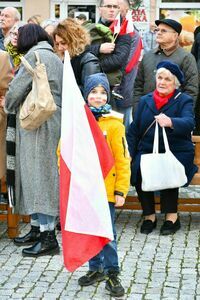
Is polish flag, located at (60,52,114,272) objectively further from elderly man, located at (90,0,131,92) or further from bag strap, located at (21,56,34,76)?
elderly man, located at (90,0,131,92)

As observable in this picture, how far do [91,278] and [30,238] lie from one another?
1427mm

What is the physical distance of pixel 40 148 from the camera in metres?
7.84

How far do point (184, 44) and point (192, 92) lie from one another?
269 centimetres

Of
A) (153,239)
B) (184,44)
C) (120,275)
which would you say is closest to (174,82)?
(153,239)

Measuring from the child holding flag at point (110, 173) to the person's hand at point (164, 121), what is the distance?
1492mm

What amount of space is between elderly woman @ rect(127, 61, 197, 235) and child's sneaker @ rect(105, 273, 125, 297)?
75.7 inches

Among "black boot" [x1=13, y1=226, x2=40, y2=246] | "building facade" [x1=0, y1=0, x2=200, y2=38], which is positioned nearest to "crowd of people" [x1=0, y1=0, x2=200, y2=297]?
"black boot" [x1=13, y1=226, x2=40, y2=246]

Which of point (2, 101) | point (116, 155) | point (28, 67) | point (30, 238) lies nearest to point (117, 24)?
point (2, 101)

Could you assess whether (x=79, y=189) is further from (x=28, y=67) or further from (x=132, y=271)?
(x=28, y=67)

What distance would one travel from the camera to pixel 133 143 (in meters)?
8.88

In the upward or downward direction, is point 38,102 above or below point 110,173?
above

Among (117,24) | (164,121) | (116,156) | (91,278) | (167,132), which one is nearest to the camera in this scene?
(116,156)

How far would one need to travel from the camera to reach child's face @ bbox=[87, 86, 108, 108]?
7000 mm

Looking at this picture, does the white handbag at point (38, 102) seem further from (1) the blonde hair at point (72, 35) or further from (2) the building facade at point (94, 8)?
(2) the building facade at point (94, 8)
